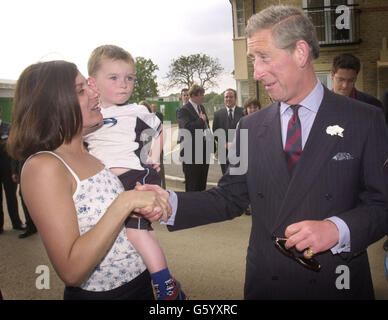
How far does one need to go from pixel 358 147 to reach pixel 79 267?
145 cm

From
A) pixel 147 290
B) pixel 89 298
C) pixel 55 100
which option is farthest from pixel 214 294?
pixel 55 100

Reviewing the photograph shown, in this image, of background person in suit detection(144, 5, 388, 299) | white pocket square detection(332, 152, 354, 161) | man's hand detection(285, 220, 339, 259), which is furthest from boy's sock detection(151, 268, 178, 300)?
white pocket square detection(332, 152, 354, 161)

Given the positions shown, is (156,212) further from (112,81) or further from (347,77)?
(347,77)

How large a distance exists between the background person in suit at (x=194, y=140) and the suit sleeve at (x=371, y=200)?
19.5ft

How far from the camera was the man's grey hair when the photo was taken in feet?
→ 6.59

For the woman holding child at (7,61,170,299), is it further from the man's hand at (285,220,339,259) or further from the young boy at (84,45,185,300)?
the man's hand at (285,220,339,259)

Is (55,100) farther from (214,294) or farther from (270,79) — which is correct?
(214,294)

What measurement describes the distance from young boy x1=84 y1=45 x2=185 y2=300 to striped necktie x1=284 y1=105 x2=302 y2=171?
105cm

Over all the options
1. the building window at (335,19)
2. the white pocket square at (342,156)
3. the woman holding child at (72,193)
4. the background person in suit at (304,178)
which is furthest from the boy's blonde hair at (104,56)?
the building window at (335,19)

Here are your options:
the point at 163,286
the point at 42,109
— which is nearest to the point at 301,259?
the point at 163,286

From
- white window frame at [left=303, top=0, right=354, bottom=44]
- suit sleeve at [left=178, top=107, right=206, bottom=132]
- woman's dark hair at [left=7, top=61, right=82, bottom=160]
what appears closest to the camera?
woman's dark hair at [left=7, top=61, right=82, bottom=160]

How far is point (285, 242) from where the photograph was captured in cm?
176

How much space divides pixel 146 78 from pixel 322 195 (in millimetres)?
45824

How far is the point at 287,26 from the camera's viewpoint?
2.01 meters
